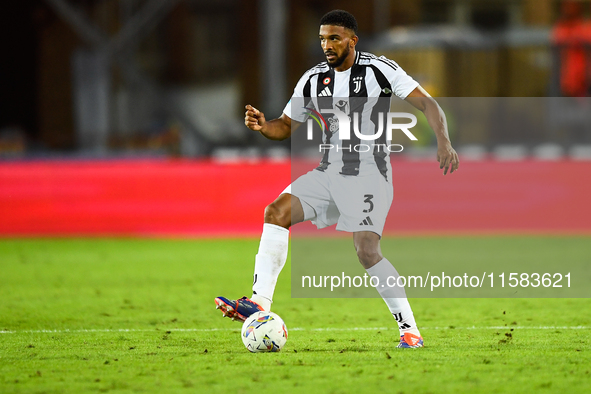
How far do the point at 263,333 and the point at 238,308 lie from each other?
0.23 metres

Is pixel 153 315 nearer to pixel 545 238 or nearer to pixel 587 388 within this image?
pixel 587 388

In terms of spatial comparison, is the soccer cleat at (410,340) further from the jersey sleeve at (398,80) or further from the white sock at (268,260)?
the jersey sleeve at (398,80)

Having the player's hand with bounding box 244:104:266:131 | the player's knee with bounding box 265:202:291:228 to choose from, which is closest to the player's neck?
the player's hand with bounding box 244:104:266:131

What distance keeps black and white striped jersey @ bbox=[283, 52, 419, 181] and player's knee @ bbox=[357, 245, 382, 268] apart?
510mm

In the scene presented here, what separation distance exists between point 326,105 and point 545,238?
8.36 meters

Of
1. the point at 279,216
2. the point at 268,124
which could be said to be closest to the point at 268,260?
the point at 279,216

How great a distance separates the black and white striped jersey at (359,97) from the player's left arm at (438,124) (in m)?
0.08

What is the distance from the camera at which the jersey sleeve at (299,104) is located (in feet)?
19.2

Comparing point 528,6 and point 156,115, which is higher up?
point 528,6

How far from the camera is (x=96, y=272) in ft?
33.2

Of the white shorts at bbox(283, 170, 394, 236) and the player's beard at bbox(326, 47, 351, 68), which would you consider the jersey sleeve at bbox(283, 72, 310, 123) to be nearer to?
the player's beard at bbox(326, 47, 351, 68)

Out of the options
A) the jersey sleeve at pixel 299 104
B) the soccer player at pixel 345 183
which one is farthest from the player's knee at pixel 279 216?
the jersey sleeve at pixel 299 104

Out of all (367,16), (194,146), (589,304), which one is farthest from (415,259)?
(367,16)

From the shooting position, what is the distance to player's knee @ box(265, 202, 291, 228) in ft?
18.5
